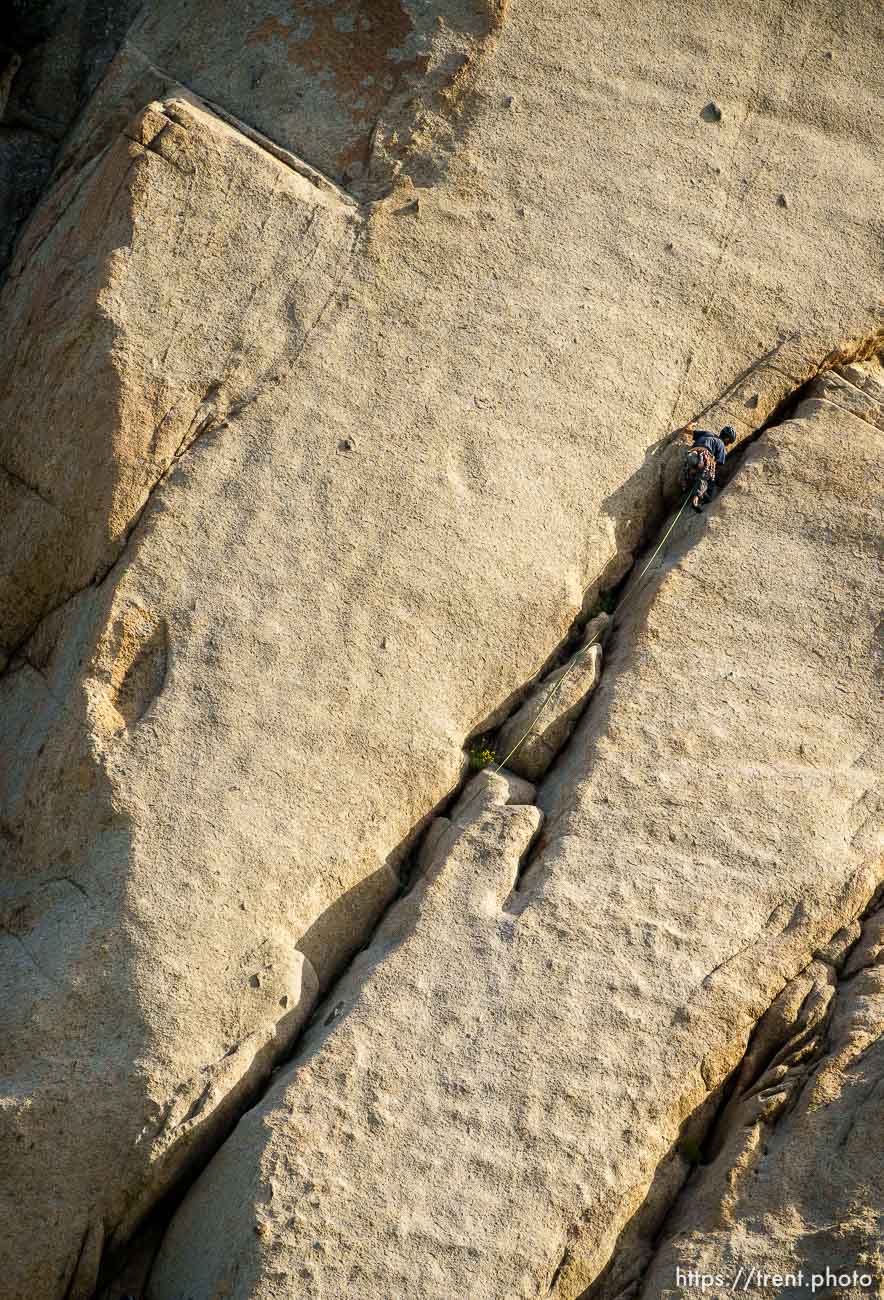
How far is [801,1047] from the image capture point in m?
9.23

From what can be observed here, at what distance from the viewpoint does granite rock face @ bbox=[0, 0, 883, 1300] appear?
916 centimetres

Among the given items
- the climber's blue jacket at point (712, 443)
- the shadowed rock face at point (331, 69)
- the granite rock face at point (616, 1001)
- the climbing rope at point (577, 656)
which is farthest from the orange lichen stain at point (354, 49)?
the granite rock face at point (616, 1001)

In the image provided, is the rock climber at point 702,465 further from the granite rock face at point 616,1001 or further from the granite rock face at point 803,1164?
the granite rock face at point 803,1164

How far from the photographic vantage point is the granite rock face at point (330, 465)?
9164mm

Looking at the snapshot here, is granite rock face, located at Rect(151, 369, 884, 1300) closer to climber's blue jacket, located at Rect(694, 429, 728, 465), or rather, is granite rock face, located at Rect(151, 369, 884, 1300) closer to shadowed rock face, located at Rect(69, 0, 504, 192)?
climber's blue jacket, located at Rect(694, 429, 728, 465)

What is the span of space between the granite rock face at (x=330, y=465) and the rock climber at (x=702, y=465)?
0.28 meters

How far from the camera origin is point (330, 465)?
10.4 metres

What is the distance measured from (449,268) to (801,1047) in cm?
646

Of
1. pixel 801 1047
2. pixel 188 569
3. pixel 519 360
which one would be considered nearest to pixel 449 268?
pixel 519 360

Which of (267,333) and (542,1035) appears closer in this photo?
(542,1035)

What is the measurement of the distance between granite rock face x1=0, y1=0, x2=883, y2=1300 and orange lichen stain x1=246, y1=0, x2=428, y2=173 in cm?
3

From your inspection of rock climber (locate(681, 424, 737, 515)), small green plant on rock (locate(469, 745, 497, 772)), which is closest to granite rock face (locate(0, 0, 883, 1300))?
small green plant on rock (locate(469, 745, 497, 772))

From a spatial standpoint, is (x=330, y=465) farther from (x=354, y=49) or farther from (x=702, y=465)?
(x=354, y=49)

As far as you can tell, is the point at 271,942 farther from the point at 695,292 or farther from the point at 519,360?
the point at 695,292
